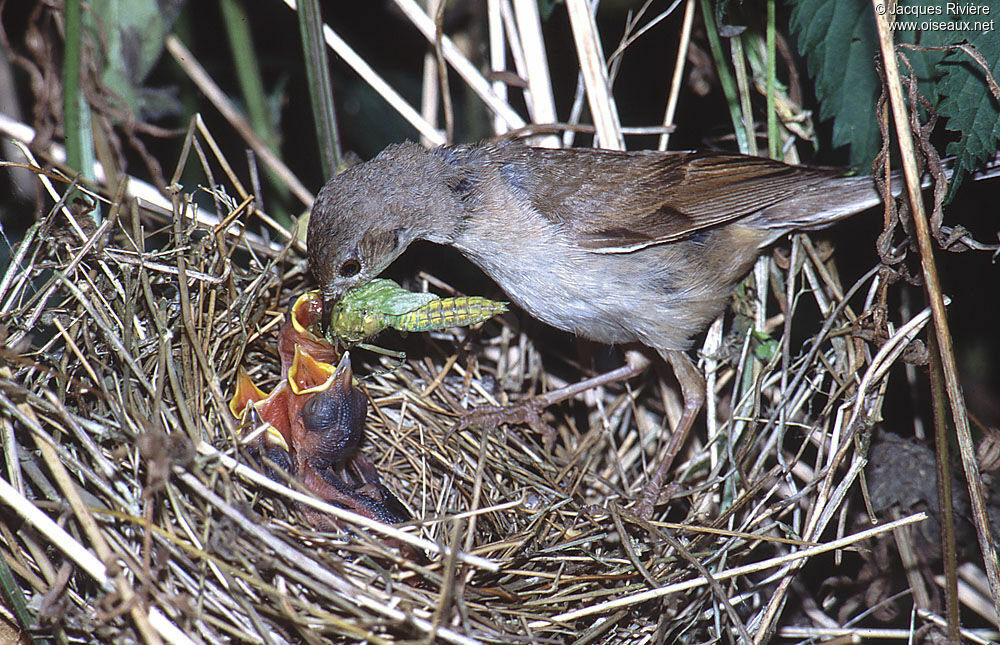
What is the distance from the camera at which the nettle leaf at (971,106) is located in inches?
85.4

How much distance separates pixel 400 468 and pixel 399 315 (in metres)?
0.73

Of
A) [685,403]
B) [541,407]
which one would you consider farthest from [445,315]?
[685,403]

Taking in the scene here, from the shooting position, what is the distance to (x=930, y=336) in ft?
7.29

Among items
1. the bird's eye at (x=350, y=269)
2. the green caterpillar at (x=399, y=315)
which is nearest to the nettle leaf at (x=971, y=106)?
the green caterpillar at (x=399, y=315)

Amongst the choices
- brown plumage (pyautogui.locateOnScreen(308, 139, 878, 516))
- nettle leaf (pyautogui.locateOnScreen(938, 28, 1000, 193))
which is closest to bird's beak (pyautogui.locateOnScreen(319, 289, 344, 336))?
brown plumage (pyautogui.locateOnScreen(308, 139, 878, 516))

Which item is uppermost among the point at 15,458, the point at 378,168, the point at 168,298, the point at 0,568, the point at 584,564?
the point at 378,168

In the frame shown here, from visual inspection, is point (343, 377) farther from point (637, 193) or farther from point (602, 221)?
point (637, 193)

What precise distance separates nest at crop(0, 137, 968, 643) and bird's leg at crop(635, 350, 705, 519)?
8 cm

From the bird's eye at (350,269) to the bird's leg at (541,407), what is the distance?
2.29ft

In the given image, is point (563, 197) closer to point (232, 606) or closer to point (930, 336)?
point (930, 336)

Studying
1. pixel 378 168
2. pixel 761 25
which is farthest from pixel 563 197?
pixel 761 25

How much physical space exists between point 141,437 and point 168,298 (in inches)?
31.5

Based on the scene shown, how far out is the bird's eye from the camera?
8.70 ft

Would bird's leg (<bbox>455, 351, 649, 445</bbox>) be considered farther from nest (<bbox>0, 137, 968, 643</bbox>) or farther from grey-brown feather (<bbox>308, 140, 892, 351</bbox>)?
grey-brown feather (<bbox>308, 140, 892, 351</bbox>)
